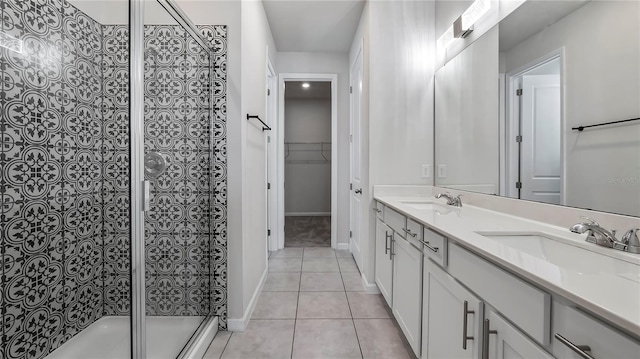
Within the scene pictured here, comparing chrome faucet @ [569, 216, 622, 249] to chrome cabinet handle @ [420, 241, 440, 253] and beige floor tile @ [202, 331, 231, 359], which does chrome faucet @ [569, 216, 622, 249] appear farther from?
beige floor tile @ [202, 331, 231, 359]

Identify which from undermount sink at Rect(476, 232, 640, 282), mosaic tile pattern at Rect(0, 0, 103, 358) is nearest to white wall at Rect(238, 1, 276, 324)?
mosaic tile pattern at Rect(0, 0, 103, 358)

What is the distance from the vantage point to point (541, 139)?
136 cm

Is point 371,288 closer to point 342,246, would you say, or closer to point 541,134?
point 342,246

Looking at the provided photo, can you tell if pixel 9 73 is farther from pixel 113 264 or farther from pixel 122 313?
pixel 122 313

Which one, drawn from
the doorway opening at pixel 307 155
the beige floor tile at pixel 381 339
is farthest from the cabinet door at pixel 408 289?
the doorway opening at pixel 307 155

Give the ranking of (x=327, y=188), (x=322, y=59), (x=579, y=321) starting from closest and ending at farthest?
(x=579, y=321) < (x=322, y=59) < (x=327, y=188)

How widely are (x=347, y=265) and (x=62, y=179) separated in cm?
263

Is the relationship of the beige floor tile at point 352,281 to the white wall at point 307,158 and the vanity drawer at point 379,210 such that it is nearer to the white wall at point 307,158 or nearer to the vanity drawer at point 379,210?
the vanity drawer at point 379,210

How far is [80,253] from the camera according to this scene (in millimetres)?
1334

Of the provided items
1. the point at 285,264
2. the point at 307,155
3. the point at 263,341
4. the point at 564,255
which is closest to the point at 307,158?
the point at 307,155

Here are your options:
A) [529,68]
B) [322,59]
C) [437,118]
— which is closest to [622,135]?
[529,68]

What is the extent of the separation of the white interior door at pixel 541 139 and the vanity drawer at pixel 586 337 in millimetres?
859

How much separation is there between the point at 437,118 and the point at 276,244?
8.25 feet

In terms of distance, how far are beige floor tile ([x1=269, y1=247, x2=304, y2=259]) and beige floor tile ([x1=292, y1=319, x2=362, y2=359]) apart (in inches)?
60.2
